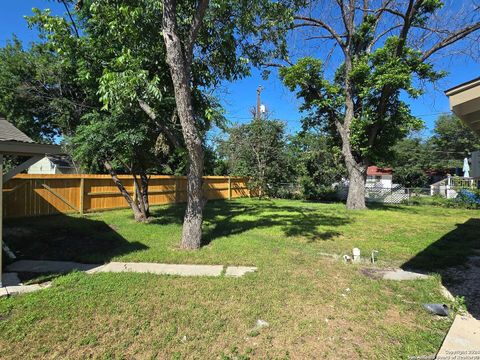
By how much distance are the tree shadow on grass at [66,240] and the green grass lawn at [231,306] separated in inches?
1.8

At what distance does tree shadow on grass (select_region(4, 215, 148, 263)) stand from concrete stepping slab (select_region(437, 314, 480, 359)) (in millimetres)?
5314

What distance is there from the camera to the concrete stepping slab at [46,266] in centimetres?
511

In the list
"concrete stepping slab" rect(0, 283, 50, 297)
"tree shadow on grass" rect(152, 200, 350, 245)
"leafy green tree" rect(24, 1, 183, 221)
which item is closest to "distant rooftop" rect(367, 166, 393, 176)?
"tree shadow on grass" rect(152, 200, 350, 245)

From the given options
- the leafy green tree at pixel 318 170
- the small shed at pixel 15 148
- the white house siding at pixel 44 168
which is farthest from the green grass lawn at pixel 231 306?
the white house siding at pixel 44 168

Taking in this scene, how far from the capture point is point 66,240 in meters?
7.30

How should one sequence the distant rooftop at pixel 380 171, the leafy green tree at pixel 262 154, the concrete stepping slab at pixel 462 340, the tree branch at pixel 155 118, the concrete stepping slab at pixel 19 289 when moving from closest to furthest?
the concrete stepping slab at pixel 462 340, the concrete stepping slab at pixel 19 289, the tree branch at pixel 155 118, the leafy green tree at pixel 262 154, the distant rooftop at pixel 380 171

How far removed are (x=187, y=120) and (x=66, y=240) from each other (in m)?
4.25

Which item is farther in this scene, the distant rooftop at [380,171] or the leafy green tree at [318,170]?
the distant rooftop at [380,171]

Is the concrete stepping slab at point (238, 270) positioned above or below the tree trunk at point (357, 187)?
below

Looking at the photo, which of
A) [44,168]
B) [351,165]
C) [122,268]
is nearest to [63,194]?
[122,268]

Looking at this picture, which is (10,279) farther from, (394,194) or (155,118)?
(394,194)

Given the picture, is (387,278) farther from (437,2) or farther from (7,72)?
(7,72)

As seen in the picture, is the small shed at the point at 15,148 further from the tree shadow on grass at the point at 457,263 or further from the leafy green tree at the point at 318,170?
the leafy green tree at the point at 318,170

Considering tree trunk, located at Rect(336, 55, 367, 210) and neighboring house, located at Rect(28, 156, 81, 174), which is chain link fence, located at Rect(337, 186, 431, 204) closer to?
tree trunk, located at Rect(336, 55, 367, 210)
